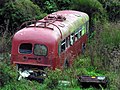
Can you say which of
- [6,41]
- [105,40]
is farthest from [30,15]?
[105,40]

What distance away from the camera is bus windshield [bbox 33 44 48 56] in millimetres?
14668

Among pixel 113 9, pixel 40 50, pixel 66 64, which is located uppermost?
pixel 113 9

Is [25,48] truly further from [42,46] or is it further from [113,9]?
[113,9]

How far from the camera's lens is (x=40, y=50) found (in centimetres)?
1472

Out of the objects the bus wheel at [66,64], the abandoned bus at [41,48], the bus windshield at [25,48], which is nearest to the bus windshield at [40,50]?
the abandoned bus at [41,48]

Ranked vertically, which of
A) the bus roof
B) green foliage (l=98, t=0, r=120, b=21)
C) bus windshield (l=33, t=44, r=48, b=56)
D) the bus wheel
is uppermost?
green foliage (l=98, t=0, r=120, b=21)

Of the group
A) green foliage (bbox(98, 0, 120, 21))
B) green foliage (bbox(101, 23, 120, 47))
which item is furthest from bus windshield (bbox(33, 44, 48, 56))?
green foliage (bbox(98, 0, 120, 21))

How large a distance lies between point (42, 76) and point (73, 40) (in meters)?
3.47

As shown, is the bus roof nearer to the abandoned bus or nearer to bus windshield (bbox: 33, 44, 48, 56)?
the abandoned bus

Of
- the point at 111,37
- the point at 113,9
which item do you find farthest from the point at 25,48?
the point at 113,9

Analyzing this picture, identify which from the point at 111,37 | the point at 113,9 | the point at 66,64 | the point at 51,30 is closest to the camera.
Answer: the point at 51,30

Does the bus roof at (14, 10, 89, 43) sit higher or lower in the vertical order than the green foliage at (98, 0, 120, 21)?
lower

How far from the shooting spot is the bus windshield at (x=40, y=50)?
1467 centimetres

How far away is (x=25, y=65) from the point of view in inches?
586
